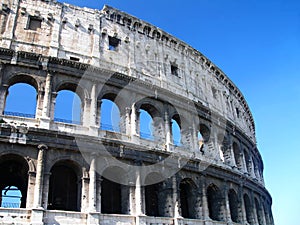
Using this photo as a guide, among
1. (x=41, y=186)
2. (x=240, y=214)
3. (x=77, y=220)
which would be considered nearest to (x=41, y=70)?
(x=41, y=186)

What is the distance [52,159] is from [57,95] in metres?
2.79

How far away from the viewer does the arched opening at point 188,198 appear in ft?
50.3

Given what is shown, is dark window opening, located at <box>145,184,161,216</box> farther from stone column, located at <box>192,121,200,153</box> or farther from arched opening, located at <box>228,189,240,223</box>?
arched opening, located at <box>228,189,240,223</box>

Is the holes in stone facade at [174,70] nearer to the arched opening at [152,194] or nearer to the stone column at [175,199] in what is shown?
the stone column at [175,199]

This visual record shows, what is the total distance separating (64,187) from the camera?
13.1 metres

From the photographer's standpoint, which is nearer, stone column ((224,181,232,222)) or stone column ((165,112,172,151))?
stone column ((165,112,172,151))

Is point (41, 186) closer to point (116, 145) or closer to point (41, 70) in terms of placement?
point (116, 145)

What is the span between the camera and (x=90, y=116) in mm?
13680

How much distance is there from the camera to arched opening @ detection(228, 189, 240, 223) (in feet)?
58.0

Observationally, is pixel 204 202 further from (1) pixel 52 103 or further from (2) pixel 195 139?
(1) pixel 52 103

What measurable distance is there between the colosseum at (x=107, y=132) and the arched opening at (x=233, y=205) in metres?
0.06

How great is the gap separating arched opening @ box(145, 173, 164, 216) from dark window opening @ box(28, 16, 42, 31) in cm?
830

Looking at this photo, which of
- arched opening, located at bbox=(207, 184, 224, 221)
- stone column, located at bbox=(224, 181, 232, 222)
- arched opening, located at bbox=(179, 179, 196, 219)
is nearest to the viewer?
arched opening, located at bbox=(179, 179, 196, 219)

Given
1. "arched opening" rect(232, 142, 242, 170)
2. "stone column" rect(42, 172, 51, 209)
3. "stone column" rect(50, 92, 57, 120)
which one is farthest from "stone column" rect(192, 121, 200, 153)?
"stone column" rect(42, 172, 51, 209)
